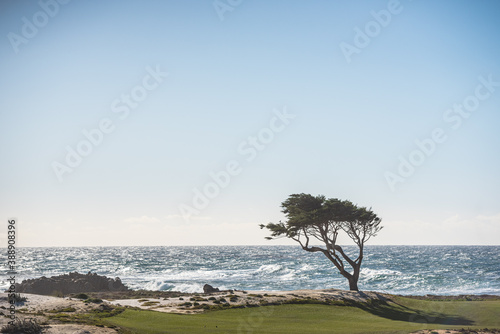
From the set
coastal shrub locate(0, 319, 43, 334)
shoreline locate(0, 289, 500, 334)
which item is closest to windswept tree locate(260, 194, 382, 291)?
shoreline locate(0, 289, 500, 334)

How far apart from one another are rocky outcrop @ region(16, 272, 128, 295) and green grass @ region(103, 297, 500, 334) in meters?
30.6

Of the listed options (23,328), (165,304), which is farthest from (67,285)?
(23,328)

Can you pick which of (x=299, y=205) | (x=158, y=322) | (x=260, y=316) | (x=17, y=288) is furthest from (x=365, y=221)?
(x=17, y=288)

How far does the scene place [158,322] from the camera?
76.7ft

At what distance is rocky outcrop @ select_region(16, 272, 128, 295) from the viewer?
51906 millimetres

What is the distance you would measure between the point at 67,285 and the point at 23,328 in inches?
1570

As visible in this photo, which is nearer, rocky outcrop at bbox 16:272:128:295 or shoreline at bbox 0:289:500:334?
shoreline at bbox 0:289:500:334

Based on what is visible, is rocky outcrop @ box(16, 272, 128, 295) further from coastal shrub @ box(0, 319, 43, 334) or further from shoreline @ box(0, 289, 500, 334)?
coastal shrub @ box(0, 319, 43, 334)

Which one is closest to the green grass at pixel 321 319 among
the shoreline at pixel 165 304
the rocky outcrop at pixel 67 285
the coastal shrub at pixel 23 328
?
the shoreline at pixel 165 304

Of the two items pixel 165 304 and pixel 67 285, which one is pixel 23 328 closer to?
pixel 165 304

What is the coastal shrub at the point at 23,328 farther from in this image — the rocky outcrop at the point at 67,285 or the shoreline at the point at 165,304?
the rocky outcrop at the point at 67,285

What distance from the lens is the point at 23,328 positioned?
714 inches

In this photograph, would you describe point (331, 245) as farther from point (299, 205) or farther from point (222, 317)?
point (222, 317)

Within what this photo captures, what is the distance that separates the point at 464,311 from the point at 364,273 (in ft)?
174
